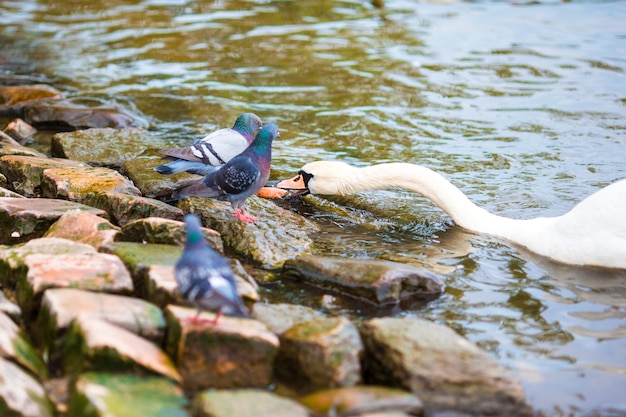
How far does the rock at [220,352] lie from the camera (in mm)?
4391

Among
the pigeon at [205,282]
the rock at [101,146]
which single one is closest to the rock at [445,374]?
the pigeon at [205,282]

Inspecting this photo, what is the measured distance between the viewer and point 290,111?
1142cm

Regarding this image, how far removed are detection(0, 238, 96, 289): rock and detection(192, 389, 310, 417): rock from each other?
1709mm

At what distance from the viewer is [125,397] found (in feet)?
13.2

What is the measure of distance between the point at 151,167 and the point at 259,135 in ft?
6.53

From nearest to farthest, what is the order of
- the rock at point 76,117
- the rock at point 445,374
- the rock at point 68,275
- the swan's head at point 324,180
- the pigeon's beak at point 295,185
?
1. the rock at point 445,374
2. the rock at point 68,275
3. the swan's head at point 324,180
4. the pigeon's beak at point 295,185
5. the rock at point 76,117

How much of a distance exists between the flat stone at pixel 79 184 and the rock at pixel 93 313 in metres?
2.53

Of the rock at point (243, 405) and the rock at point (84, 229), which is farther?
the rock at point (84, 229)

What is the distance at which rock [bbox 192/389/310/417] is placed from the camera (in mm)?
3994

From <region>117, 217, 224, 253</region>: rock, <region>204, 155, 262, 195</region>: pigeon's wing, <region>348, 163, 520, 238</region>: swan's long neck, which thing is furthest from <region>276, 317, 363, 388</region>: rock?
<region>348, 163, 520, 238</region>: swan's long neck

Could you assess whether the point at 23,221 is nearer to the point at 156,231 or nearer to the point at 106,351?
the point at 156,231

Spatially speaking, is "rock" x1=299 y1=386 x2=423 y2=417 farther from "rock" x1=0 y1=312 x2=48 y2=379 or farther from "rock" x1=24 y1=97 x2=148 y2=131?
"rock" x1=24 y1=97 x2=148 y2=131

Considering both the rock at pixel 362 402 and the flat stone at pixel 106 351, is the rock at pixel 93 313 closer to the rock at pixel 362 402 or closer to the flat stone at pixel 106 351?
the flat stone at pixel 106 351

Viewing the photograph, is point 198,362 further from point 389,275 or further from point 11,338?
point 389,275
